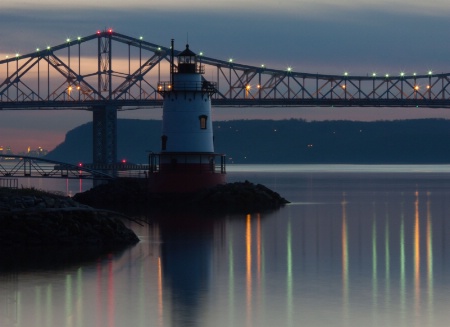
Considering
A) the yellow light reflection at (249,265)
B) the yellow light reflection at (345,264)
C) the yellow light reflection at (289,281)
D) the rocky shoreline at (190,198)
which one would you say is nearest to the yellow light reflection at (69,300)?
the yellow light reflection at (249,265)

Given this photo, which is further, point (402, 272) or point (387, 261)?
point (387, 261)

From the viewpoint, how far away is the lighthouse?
46812 millimetres

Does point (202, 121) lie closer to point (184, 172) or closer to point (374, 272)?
point (184, 172)

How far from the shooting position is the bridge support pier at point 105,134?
105m

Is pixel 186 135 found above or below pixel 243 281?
above

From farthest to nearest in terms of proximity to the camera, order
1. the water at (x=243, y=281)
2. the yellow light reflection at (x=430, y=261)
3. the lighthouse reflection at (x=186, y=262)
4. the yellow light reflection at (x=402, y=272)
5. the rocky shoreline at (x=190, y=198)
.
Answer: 1. the rocky shoreline at (x=190, y=198)
2. the yellow light reflection at (x=430, y=261)
3. the yellow light reflection at (x=402, y=272)
4. the lighthouse reflection at (x=186, y=262)
5. the water at (x=243, y=281)

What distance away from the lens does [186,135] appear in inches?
1843

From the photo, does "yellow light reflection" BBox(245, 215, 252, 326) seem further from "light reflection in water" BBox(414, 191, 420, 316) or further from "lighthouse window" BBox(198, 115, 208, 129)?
"lighthouse window" BBox(198, 115, 208, 129)

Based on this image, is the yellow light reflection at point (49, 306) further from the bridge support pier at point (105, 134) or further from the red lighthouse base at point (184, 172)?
the bridge support pier at point (105, 134)

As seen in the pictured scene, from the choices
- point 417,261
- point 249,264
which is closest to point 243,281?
point 249,264

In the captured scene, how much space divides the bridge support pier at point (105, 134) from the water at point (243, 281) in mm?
68329

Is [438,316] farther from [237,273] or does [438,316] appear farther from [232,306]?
[237,273]

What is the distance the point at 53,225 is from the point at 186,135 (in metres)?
19.4

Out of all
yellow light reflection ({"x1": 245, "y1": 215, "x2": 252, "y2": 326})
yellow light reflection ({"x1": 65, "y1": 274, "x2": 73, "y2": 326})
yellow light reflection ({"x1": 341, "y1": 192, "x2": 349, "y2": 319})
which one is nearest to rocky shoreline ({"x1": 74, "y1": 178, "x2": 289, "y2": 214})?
yellow light reflection ({"x1": 245, "y1": 215, "x2": 252, "y2": 326})
